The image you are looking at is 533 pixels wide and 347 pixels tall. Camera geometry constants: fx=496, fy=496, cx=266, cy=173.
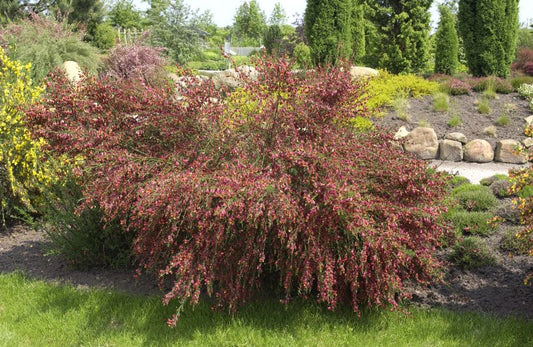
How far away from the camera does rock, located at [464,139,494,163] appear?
8.61 meters

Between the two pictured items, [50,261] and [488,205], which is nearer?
[50,261]

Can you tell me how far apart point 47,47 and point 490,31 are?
12134 millimetres

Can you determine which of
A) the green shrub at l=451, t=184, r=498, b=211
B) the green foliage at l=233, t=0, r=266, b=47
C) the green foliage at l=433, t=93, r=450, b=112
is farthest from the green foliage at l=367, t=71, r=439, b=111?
the green foliage at l=233, t=0, r=266, b=47

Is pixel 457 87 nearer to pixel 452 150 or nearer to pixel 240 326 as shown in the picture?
pixel 452 150

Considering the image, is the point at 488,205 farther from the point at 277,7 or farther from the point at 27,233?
the point at 277,7

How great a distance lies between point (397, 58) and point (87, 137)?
1199cm

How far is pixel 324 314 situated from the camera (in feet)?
12.1

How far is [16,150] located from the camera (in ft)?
17.6

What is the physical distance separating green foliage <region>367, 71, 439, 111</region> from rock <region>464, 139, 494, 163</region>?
2.00 meters

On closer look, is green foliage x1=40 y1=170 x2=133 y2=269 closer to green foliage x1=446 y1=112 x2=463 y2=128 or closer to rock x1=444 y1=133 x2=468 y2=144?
rock x1=444 y1=133 x2=468 y2=144

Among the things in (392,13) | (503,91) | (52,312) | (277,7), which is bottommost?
(52,312)

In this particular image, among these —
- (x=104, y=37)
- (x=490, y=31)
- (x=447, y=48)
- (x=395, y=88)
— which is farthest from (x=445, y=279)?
(x=104, y=37)

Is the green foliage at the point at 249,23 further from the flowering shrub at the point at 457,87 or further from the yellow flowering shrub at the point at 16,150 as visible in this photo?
the yellow flowering shrub at the point at 16,150

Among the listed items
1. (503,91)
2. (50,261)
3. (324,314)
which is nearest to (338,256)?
(324,314)
